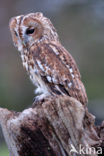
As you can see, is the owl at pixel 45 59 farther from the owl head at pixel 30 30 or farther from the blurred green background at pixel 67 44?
the blurred green background at pixel 67 44

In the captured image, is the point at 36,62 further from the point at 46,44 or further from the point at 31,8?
the point at 31,8

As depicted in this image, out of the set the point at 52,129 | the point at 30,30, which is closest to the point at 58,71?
the point at 30,30

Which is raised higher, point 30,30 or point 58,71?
point 30,30

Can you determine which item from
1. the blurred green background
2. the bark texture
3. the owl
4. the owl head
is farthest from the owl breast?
the blurred green background

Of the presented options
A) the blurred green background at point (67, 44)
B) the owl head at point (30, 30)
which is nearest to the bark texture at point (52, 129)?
the owl head at point (30, 30)

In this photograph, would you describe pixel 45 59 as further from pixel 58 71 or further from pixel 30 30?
pixel 30 30

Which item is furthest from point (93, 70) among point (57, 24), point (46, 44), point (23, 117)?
point (23, 117)

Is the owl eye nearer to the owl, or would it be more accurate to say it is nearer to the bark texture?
the owl

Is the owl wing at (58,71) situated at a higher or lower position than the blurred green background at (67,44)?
lower
